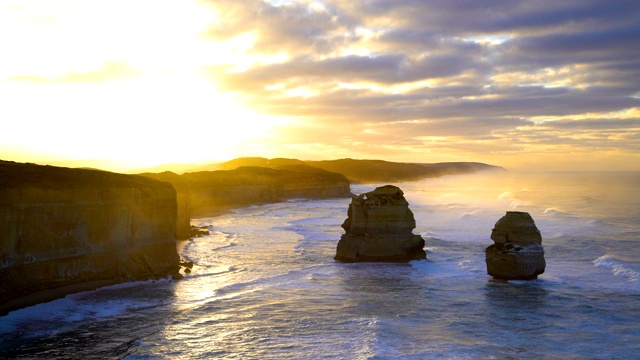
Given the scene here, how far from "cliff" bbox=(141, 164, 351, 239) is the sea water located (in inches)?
708

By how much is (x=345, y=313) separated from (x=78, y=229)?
12.5 metres

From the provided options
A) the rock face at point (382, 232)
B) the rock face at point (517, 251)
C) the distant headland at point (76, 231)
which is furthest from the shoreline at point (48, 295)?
the rock face at point (517, 251)

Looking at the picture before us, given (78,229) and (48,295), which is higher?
(78,229)

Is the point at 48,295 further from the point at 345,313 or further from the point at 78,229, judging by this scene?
the point at 345,313

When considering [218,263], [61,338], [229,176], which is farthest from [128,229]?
[229,176]

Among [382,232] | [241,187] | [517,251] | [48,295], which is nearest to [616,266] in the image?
[517,251]

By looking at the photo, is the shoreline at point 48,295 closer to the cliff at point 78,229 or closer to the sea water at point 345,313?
the cliff at point 78,229

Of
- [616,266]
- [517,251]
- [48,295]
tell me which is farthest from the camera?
[616,266]

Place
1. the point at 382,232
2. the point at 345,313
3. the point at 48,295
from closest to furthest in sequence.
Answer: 1. the point at 345,313
2. the point at 48,295
3. the point at 382,232

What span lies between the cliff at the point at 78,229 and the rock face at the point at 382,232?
33.6 ft

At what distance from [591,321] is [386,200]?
14.5m

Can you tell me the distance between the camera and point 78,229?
25688 millimetres

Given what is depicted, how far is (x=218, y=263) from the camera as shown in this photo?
3369 centimetres

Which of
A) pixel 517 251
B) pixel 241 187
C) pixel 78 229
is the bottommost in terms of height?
pixel 517 251
